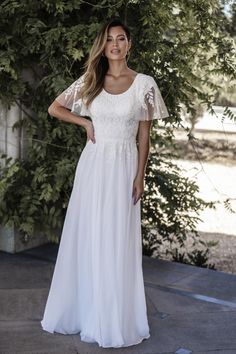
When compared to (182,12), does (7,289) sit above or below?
below

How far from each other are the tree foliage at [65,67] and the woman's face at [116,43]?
4.63ft

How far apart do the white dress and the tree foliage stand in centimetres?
141

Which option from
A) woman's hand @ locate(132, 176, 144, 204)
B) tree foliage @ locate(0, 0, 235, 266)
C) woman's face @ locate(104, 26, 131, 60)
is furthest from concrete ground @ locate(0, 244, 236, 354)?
woman's face @ locate(104, 26, 131, 60)

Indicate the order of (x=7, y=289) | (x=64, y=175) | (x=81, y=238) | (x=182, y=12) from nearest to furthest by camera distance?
(x=81, y=238)
(x=7, y=289)
(x=64, y=175)
(x=182, y=12)

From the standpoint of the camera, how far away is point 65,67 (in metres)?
5.07

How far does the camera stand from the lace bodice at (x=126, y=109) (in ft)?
11.3

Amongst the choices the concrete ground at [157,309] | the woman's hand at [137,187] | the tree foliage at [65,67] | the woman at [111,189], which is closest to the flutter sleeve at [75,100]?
the woman at [111,189]

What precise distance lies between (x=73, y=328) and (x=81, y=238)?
582mm

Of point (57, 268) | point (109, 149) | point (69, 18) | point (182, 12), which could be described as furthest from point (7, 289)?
point (182, 12)

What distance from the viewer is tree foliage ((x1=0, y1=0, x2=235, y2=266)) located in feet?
16.3

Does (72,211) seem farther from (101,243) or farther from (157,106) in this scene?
(157,106)

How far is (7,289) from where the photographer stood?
456 centimetres

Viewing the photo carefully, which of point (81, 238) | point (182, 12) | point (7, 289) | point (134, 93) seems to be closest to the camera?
point (134, 93)

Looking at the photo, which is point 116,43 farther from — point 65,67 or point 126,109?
point 65,67
